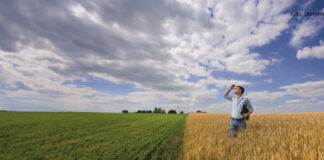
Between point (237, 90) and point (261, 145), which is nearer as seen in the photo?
point (261, 145)

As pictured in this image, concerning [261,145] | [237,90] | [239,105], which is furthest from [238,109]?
[261,145]

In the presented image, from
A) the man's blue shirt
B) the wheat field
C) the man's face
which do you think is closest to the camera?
the wheat field

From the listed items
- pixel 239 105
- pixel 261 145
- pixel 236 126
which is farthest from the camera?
pixel 236 126

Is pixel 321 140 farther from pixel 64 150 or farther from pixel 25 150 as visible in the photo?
pixel 25 150

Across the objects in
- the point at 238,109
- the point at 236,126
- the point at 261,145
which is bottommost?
the point at 261,145

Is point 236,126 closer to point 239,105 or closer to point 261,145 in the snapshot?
point 239,105

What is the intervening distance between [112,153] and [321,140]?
26.6ft

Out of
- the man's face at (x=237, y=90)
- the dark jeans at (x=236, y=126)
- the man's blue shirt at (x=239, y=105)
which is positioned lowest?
the dark jeans at (x=236, y=126)

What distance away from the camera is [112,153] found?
6520mm

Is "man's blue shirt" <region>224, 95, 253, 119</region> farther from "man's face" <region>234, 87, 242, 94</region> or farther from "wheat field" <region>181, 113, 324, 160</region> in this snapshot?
"wheat field" <region>181, 113, 324, 160</region>

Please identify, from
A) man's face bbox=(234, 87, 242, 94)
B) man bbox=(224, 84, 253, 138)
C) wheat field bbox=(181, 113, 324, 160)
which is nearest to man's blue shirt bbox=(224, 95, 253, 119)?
man bbox=(224, 84, 253, 138)

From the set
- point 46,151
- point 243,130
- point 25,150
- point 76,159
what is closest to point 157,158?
point 76,159


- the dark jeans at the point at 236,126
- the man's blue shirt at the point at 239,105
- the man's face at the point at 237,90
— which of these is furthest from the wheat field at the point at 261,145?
the man's face at the point at 237,90

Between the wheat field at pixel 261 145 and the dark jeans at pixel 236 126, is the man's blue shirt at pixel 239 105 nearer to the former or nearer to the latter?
the dark jeans at pixel 236 126
